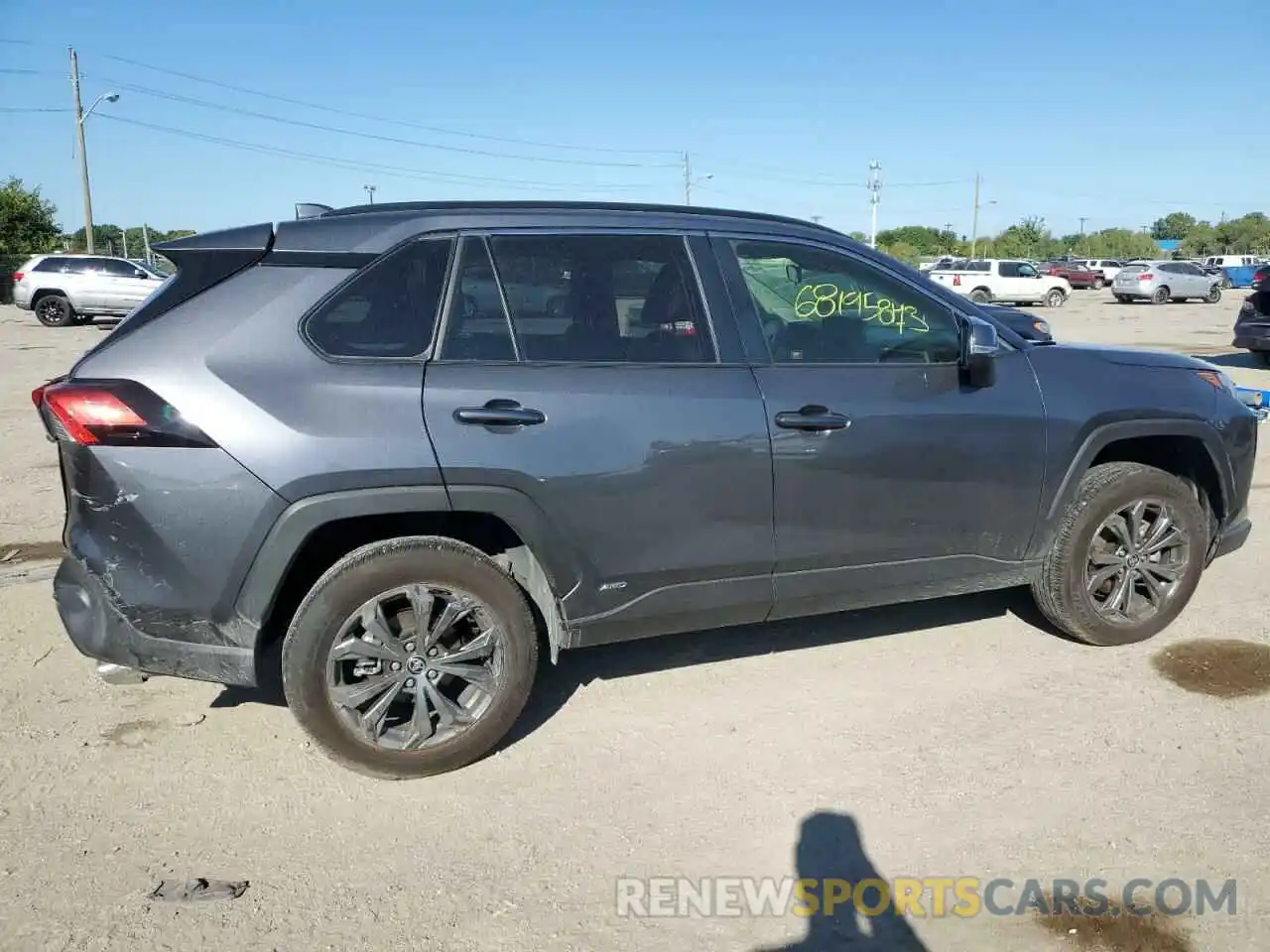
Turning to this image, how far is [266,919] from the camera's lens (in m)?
2.74

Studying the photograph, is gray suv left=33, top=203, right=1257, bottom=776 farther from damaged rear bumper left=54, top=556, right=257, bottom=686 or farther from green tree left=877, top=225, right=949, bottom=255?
green tree left=877, top=225, right=949, bottom=255

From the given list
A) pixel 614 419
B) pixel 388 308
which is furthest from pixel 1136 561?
pixel 388 308

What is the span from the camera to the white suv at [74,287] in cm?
2405

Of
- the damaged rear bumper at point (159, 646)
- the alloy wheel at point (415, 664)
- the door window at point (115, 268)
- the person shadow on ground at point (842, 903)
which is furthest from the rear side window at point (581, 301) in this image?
the door window at point (115, 268)

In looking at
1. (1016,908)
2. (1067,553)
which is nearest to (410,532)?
(1016,908)

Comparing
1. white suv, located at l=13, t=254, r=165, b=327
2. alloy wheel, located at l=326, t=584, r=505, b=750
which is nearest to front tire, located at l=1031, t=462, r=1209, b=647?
alloy wheel, located at l=326, t=584, r=505, b=750

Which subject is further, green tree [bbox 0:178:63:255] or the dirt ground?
green tree [bbox 0:178:63:255]

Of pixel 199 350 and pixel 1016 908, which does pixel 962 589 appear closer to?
pixel 1016 908

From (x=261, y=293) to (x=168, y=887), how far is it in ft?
5.88

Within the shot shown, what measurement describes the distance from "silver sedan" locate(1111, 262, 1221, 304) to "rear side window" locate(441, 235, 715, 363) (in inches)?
1497

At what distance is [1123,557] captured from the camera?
4.41 metres

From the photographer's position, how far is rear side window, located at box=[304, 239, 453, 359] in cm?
328

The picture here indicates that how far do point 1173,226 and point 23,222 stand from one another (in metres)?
129

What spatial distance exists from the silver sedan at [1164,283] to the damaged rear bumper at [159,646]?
129 ft
